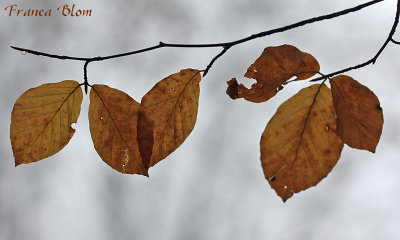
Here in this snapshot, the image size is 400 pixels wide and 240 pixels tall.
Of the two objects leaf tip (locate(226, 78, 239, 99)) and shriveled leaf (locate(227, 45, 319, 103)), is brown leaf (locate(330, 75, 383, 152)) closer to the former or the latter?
shriveled leaf (locate(227, 45, 319, 103))

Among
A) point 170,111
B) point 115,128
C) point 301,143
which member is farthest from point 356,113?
point 115,128

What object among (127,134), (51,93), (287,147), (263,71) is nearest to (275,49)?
(263,71)

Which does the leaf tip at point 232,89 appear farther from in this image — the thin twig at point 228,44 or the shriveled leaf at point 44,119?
the shriveled leaf at point 44,119

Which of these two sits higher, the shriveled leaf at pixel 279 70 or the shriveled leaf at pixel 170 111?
the shriveled leaf at pixel 279 70

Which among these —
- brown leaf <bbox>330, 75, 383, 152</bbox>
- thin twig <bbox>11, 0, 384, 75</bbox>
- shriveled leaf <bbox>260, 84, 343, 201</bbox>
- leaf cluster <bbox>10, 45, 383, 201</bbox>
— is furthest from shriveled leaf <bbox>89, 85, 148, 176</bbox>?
brown leaf <bbox>330, 75, 383, 152</bbox>

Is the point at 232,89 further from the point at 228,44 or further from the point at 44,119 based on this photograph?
the point at 44,119

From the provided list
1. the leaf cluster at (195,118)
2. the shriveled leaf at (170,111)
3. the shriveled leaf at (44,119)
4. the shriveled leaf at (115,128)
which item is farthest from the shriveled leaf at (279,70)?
the shriveled leaf at (44,119)
